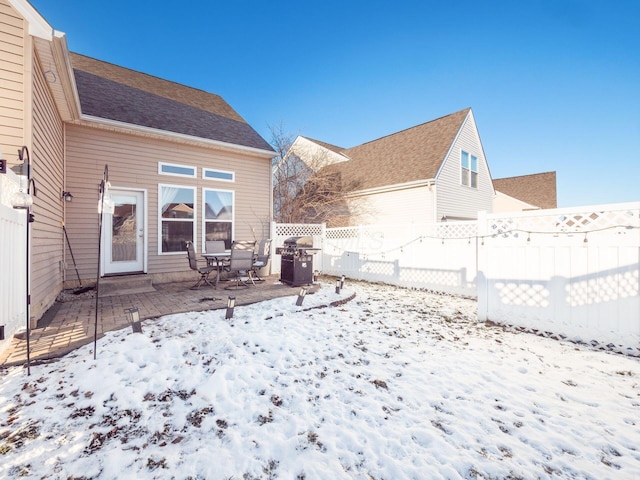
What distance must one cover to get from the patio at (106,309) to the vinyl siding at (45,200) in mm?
341

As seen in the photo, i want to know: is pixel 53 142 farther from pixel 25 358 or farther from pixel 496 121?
pixel 496 121

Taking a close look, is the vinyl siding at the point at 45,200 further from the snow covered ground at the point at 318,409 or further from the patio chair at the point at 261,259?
the patio chair at the point at 261,259

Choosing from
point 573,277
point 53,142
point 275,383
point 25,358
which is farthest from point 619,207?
point 53,142

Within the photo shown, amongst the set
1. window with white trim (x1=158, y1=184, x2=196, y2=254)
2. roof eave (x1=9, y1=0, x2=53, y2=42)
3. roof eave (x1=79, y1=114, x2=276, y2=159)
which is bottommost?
window with white trim (x1=158, y1=184, x2=196, y2=254)

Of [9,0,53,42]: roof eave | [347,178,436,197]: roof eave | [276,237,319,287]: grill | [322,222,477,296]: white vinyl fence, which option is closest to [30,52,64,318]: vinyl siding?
[9,0,53,42]: roof eave

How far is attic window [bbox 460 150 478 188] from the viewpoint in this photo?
497 inches

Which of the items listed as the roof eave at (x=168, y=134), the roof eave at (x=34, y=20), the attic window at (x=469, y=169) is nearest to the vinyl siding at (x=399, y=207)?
the attic window at (x=469, y=169)

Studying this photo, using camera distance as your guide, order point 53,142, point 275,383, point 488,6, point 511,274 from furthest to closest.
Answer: point 488,6, point 53,142, point 511,274, point 275,383

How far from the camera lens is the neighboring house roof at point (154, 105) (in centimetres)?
706

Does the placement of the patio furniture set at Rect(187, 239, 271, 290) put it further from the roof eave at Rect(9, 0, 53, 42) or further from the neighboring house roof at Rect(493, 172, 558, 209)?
the neighboring house roof at Rect(493, 172, 558, 209)

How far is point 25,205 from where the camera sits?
9.43 ft

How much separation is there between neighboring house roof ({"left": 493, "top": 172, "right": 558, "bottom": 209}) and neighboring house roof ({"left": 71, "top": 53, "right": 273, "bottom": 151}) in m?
19.1

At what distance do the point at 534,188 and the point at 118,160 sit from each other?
2411cm

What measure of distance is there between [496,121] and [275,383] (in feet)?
58.1
